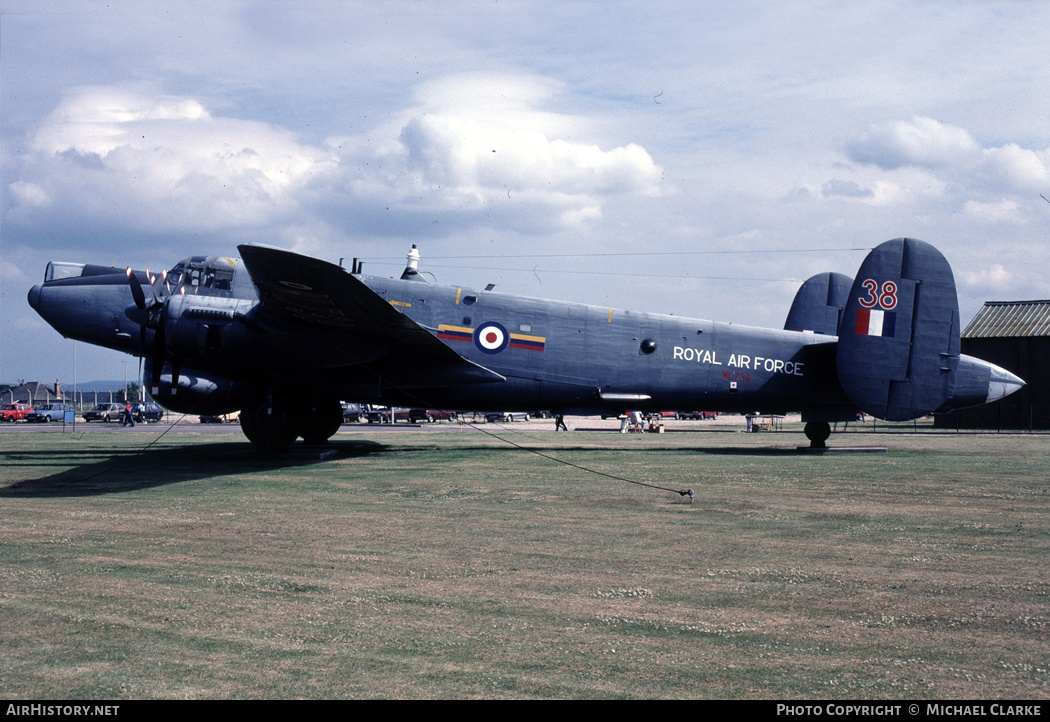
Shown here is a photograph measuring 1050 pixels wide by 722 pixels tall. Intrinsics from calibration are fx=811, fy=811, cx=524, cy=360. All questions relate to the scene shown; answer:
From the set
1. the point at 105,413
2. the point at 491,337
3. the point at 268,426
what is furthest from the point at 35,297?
the point at 105,413

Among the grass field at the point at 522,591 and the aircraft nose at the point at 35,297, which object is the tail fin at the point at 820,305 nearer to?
the grass field at the point at 522,591

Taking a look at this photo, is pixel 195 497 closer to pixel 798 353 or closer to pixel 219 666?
pixel 219 666

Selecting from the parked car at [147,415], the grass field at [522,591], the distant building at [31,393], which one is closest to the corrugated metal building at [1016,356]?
the grass field at [522,591]

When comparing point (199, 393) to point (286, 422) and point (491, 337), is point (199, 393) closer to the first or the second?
point (286, 422)

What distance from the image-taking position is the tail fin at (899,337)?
20.6m

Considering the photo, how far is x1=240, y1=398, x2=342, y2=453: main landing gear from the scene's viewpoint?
750 inches

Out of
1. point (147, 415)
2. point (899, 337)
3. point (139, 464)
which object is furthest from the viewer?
point (147, 415)

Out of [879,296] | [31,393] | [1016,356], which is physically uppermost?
[1016,356]

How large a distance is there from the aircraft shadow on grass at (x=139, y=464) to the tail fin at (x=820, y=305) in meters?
12.6

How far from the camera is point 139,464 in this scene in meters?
18.0

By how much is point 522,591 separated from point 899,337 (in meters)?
17.0

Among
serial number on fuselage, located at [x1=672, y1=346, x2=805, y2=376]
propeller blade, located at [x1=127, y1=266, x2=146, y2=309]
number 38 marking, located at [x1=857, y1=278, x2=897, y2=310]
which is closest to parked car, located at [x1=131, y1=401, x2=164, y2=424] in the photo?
propeller blade, located at [x1=127, y1=266, x2=146, y2=309]

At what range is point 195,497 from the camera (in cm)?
1240
